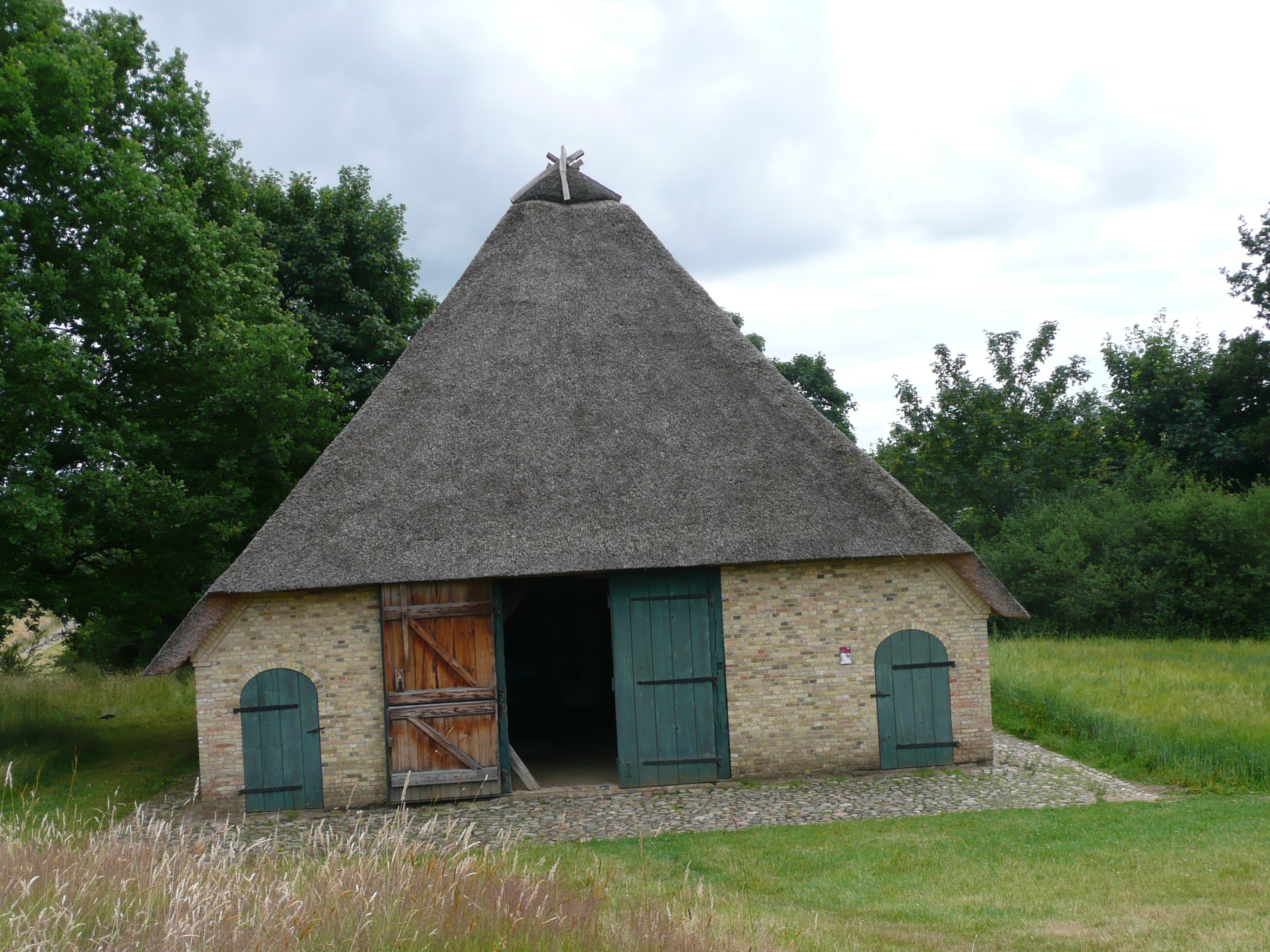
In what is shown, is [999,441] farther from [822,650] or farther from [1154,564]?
[822,650]

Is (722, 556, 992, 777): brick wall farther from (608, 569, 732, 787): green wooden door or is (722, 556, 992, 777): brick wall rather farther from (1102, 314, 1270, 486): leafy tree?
(1102, 314, 1270, 486): leafy tree

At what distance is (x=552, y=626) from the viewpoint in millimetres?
18047

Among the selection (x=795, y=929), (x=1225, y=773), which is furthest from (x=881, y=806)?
(x=795, y=929)

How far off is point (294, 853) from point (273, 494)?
7487 mm

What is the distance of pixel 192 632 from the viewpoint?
35.6 feet

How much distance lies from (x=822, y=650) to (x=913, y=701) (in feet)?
4.27

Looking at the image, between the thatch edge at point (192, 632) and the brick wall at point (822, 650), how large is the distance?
5.83 meters

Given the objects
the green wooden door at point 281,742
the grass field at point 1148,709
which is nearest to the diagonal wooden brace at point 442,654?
the green wooden door at point 281,742

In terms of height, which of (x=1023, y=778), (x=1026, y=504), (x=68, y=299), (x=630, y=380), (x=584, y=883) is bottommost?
(x=1023, y=778)

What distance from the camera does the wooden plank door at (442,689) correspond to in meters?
A: 11.4

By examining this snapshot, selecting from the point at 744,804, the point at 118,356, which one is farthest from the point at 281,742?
the point at 118,356

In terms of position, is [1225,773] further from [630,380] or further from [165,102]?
[165,102]

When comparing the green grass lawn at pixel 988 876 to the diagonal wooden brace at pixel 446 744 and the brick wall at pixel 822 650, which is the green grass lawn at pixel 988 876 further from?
the diagonal wooden brace at pixel 446 744

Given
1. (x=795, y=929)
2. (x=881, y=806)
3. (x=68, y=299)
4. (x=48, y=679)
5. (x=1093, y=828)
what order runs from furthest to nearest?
(x=48, y=679) < (x=68, y=299) < (x=881, y=806) < (x=1093, y=828) < (x=795, y=929)
